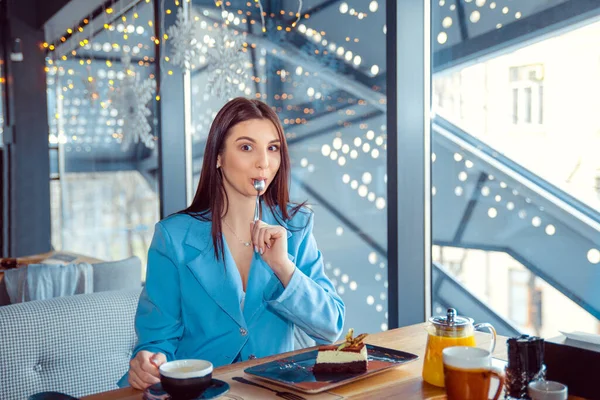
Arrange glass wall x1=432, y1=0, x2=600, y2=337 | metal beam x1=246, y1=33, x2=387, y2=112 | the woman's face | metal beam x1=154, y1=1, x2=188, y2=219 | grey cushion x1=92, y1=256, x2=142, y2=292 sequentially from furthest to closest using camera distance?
metal beam x1=154, y1=1, x2=188, y2=219, metal beam x1=246, y1=33, x2=387, y2=112, grey cushion x1=92, y1=256, x2=142, y2=292, glass wall x1=432, y1=0, x2=600, y2=337, the woman's face

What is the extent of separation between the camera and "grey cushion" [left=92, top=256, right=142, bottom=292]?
270 cm

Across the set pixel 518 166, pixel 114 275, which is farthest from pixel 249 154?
pixel 114 275

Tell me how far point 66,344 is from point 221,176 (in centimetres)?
61

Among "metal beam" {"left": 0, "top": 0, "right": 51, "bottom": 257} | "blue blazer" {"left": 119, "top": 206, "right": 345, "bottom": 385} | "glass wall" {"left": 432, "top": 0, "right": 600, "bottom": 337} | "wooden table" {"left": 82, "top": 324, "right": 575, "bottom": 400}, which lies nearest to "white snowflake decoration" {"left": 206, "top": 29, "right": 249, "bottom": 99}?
"glass wall" {"left": 432, "top": 0, "right": 600, "bottom": 337}

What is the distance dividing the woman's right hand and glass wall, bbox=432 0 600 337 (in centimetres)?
145

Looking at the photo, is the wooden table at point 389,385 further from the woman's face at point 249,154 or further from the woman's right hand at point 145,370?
the woman's face at point 249,154

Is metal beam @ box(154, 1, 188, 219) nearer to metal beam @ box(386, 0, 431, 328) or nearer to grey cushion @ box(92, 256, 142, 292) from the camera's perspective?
grey cushion @ box(92, 256, 142, 292)

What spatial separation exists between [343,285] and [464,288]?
0.76 metres

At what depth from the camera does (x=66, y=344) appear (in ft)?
5.50

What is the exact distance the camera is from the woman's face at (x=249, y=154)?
166cm

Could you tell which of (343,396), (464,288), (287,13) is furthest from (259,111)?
(287,13)

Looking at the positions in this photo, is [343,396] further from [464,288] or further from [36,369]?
[464,288]

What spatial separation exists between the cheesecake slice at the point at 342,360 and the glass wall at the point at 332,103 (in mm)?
1584

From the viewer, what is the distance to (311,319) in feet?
5.14
